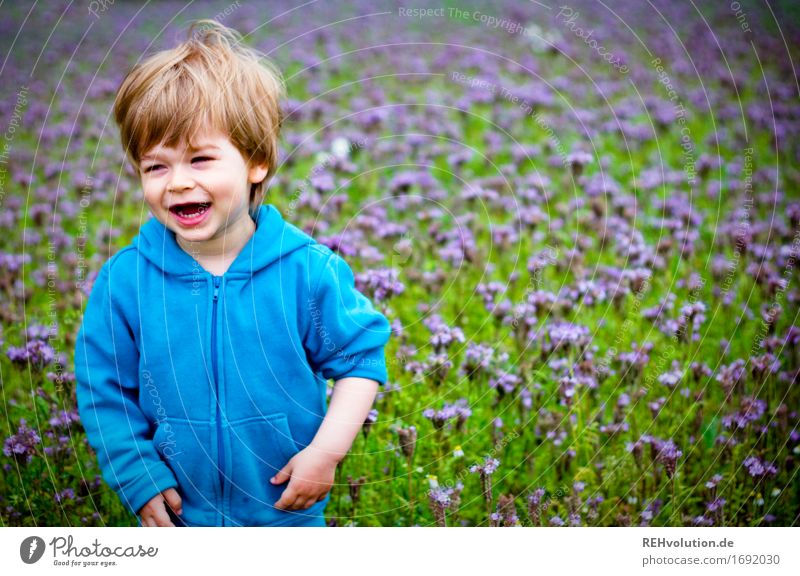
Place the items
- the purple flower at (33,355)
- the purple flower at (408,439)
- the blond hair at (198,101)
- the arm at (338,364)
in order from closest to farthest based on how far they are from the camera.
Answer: the blond hair at (198,101) → the arm at (338,364) → the purple flower at (408,439) → the purple flower at (33,355)

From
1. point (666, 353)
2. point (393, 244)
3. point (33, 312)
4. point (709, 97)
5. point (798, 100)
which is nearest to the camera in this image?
point (666, 353)

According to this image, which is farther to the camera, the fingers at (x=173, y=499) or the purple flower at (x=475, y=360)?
the purple flower at (x=475, y=360)

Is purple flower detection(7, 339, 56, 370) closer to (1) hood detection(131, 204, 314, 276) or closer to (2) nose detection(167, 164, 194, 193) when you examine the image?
(1) hood detection(131, 204, 314, 276)

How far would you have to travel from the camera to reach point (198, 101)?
2.05 meters

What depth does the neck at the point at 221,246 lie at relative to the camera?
2164mm

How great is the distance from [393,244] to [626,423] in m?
1.22

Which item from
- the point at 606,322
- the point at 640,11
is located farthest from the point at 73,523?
the point at 640,11

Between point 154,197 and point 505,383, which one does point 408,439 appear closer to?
point 505,383

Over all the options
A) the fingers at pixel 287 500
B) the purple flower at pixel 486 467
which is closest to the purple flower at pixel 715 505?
the purple flower at pixel 486 467

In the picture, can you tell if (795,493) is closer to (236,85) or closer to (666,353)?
(666,353)

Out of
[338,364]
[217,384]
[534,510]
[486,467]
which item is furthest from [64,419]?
[534,510]

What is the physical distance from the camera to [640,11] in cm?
620

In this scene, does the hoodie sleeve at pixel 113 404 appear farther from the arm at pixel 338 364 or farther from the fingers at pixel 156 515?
the arm at pixel 338 364

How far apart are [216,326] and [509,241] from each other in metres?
1.80
